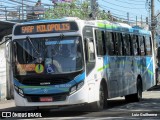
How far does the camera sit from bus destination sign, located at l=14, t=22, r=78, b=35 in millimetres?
15742

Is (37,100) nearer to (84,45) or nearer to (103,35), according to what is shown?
(84,45)

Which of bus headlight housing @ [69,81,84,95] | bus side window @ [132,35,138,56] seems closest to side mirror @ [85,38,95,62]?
bus headlight housing @ [69,81,84,95]

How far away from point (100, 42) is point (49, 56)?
259cm

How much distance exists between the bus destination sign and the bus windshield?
30cm

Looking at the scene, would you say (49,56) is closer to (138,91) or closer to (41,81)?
(41,81)

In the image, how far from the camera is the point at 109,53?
1838cm

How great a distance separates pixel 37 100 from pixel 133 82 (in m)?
7.11

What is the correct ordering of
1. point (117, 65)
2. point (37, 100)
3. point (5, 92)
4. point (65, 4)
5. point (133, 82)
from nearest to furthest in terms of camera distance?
point (37, 100)
point (117, 65)
point (133, 82)
point (5, 92)
point (65, 4)

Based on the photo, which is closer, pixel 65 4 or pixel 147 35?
pixel 147 35

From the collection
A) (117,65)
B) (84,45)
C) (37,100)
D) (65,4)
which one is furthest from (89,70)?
(65,4)

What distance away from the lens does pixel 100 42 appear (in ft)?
56.9

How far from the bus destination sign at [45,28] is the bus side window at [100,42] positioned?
157cm

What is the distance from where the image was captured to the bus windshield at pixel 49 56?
603 inches

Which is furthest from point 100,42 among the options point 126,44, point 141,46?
point 141,46
